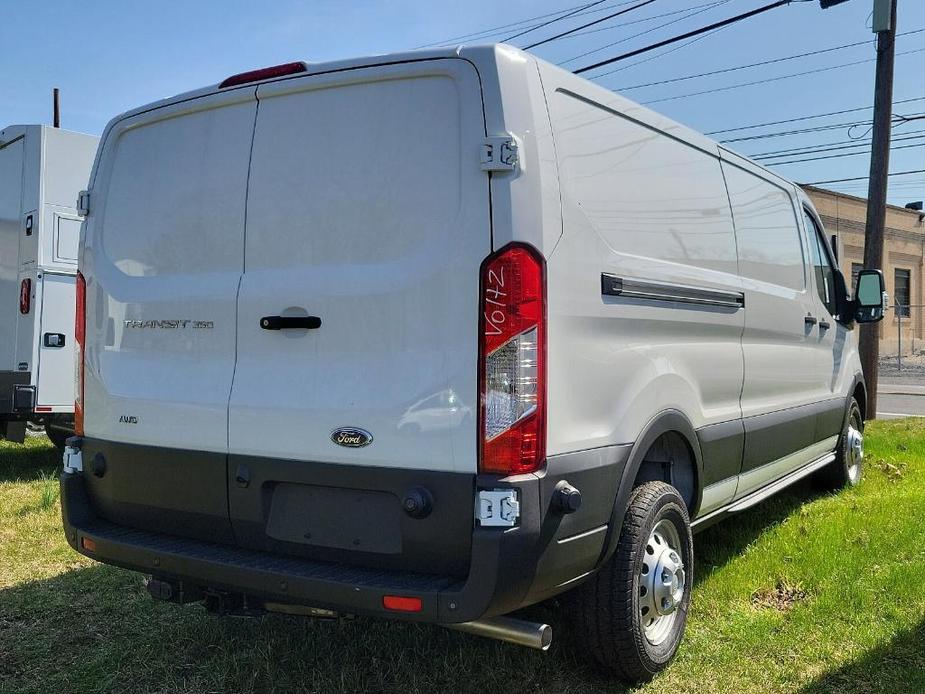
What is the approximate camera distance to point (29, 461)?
336 inches

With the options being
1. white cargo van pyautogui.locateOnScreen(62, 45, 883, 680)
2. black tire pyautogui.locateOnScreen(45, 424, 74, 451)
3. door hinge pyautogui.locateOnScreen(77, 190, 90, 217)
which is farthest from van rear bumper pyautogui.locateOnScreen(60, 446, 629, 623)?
black tire pyautogui.locateOnScreen(45, 424, 74, 451)

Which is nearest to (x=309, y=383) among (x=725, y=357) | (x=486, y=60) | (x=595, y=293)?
(x=595, y=293)

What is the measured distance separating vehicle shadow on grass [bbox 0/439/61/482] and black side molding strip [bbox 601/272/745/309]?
6111mm

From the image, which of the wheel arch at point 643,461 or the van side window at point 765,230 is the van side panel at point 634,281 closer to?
the wheel arch at point 643,461

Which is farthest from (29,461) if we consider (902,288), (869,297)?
(902,288)

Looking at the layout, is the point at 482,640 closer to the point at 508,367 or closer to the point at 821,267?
the point at 508,367

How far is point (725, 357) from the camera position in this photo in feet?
13.0

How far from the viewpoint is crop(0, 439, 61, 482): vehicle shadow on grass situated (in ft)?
25.3

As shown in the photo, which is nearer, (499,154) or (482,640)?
(499,154)

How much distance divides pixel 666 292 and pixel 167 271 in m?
1.95

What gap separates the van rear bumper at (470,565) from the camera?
2.51m

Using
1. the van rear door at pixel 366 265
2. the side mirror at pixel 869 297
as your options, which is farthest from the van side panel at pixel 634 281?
the side mirror at pixel 869 297

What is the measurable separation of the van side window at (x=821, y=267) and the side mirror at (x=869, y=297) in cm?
25

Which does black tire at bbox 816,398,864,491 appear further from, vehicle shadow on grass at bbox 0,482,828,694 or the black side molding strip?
vehicle shadow on grass at bbox 0,482,828,694
